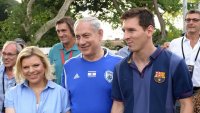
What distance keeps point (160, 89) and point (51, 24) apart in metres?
18.9

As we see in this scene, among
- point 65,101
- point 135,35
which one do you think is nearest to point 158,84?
point 135,35

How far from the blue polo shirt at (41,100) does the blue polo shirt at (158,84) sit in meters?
0.76

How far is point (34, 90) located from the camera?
4.41 m

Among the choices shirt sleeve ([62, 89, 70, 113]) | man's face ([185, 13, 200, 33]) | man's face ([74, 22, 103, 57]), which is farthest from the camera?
man's face ([185, 13, 200, 33])

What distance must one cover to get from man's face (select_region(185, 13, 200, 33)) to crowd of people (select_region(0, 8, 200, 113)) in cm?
87

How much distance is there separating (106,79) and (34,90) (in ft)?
2.42

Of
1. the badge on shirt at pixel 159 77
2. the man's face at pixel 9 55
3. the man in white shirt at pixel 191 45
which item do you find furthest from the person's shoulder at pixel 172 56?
the man's face at pixel 9 55

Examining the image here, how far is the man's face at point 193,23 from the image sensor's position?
5707 mm

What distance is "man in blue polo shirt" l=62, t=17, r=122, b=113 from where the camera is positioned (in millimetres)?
4324

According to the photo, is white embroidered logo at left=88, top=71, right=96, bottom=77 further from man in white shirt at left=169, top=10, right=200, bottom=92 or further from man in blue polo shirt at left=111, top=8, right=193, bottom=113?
man in white shirt at left=169, top=10, right=200, bottom=92

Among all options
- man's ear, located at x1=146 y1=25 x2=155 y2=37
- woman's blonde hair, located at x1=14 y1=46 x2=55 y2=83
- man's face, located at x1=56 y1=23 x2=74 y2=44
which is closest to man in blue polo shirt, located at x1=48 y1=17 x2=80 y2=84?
man's face, located at x1=56 y1=23 x2=74 y2=44

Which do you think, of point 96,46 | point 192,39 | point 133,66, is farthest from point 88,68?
point 192,39

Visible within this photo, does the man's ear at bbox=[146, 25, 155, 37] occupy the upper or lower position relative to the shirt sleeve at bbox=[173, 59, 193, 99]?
upper

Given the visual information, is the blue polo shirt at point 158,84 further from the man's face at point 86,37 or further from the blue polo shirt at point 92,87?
the man's face at point 86,37
